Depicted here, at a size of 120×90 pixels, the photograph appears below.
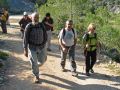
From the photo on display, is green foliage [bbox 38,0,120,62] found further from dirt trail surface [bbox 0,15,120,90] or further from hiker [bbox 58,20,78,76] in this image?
hiker [bbox 58,20,78,76]

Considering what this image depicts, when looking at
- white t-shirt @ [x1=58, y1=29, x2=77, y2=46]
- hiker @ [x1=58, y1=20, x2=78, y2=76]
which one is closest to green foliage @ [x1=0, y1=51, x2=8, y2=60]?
hiker @ [x1=58, y1=20, x2=78, y2=76]

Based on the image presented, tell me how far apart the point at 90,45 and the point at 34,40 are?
2.16 meters

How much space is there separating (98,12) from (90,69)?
35.0 ft

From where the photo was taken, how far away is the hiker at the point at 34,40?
11.0m

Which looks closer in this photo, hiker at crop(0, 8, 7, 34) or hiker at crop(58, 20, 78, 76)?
hiker at crop(58, 20, 78, 76)

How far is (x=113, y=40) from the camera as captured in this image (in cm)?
2095

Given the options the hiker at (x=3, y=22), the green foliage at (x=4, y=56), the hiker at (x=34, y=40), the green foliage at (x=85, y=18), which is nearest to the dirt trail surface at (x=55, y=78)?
the green foliage at (x=4, y=56)

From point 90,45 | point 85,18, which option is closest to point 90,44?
point 90,45

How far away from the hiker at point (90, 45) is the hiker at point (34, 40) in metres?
1.66

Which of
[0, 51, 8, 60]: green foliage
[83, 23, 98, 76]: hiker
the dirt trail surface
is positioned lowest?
the dirt trail surface

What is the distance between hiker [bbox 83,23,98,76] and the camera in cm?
1209

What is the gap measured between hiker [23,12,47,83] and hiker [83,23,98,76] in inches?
65.2

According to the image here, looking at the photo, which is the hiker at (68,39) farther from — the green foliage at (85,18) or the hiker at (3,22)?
the hiker at (3,22)

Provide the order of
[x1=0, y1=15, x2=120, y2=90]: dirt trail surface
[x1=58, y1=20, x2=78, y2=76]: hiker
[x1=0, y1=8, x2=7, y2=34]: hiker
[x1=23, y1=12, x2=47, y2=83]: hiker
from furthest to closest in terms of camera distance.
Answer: [x1=0, y1=8, x2=7, y2=34]: hiker → [x1=58, y1=20, x2=78, y2=76]: hiker → [x1=0, y1=15, x2=120, y2=90]: dirt trail surface → [x1=23, y1=12, x2=47, y2=83]: hiker
